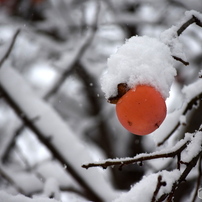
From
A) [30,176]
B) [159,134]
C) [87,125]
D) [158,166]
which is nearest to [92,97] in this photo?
[87,125]

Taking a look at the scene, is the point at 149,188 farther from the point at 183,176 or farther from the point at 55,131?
the point at 55,131

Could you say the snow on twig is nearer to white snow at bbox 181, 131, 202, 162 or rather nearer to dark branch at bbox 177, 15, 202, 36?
white snow at bbox 181, 131, 202, 162

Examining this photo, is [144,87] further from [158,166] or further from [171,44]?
[158,166]

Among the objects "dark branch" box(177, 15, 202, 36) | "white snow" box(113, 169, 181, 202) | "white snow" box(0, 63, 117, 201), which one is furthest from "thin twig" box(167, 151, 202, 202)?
"white snow" box(0, 63, 117, 201)

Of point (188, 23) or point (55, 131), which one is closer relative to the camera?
point (188, 23)

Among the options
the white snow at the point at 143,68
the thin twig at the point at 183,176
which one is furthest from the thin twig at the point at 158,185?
the white snow at the point at 143,68

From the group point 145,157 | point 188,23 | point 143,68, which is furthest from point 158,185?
point 188,23
